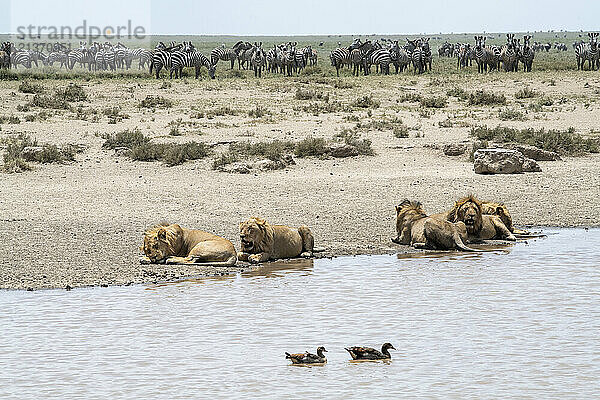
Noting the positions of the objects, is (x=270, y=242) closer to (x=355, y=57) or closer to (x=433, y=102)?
(x=433, y=102)

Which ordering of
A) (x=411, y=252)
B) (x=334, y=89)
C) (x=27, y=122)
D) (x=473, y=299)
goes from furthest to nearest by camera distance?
(x=334, y=89) < (x=27, y=122) < (x=411, y=252) < (x=473, y=299)

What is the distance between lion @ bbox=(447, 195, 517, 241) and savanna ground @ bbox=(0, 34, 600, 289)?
2.74 ft

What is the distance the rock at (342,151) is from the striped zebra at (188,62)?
71.6 ft

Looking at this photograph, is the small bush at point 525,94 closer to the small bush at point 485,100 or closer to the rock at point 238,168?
the small bush at point 485,100

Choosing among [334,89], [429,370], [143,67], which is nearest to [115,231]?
[429,370]

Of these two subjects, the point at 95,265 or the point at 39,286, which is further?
the point at 95,265

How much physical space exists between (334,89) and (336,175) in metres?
15.3

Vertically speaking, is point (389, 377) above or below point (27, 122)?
below

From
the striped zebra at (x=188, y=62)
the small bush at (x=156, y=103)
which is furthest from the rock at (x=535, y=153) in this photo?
the striped zebra at (x=188, y=62)

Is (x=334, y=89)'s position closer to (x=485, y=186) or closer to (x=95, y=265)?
(x=485, y=186)

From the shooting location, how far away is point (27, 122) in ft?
72.5

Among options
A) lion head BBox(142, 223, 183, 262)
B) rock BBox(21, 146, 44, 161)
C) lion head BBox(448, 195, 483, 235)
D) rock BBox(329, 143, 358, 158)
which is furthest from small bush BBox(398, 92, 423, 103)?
lion head BBox(142, 223, 183, 262)

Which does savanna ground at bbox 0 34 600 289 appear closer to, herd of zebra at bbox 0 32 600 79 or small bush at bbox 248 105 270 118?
small bush at bbox 248 105 270 118

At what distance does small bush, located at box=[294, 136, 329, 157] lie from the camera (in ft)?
59.8
